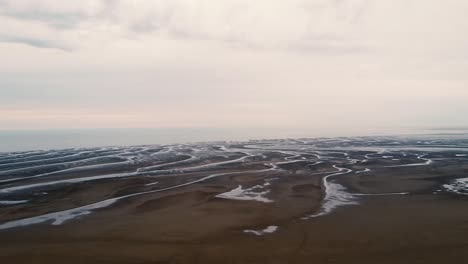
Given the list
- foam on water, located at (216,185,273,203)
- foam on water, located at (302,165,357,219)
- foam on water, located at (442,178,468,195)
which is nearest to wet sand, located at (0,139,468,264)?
foam on water, located at (302,165,357,219)

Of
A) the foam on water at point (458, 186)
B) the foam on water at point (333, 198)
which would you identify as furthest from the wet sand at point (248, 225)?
the foam on water at point (458, 186)

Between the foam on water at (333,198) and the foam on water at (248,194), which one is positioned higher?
the foam on water at (333,198)

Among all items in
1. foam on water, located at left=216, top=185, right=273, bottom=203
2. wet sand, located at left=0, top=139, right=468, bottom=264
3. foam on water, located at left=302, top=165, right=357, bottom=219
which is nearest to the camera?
wet sand, located at left=0, top=139, right=468, bottom=264

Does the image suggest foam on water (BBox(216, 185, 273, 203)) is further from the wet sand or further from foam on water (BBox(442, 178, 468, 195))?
foam on water (BBox(442, 178, 468, 195))

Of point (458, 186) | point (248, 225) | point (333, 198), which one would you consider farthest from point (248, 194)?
point (458, 186)

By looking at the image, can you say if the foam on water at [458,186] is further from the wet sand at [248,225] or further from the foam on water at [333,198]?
the foam on water at [333,198]

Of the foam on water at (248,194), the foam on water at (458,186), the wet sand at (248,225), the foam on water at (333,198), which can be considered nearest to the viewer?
the wet sand at (248,225)

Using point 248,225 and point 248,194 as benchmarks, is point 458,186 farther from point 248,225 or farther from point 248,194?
point 248,225

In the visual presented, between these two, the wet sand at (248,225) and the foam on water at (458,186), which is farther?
the foam on water at (458,186)

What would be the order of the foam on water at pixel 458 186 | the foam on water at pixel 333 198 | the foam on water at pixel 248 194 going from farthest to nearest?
1. the foam on water at pixel 458 186
2. the foam on water at pixel 248 194
3. the foam on water at pixel 333 198

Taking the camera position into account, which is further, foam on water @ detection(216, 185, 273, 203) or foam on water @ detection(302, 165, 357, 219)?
foam on water @ detection(216, 185, 273, 203)

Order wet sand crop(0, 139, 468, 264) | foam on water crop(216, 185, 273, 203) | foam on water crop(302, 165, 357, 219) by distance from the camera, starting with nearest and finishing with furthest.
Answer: wet sand crop(0, 139, 468, 264) → foam on water crop(302, 165, 357, 219) → foam on water crop(216, 185, 273, 203)
